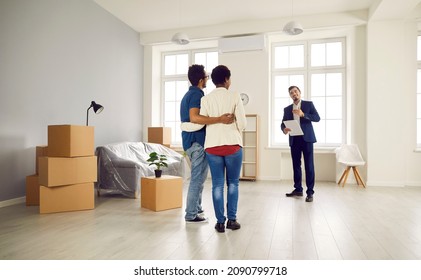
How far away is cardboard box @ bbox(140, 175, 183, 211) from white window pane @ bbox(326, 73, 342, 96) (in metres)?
3.97

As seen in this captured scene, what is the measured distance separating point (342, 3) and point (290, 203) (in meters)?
3.52

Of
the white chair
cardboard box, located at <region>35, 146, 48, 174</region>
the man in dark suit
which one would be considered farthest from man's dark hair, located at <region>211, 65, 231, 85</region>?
the white chair

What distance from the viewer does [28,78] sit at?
3977 mm

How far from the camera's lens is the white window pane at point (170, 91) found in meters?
7.10

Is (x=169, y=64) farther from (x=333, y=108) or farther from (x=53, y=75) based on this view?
(x=333, y=108)

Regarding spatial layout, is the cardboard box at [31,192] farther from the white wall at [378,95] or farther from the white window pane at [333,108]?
the white window pane at [333,108]

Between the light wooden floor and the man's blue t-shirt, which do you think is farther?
the man's blue t-shirt

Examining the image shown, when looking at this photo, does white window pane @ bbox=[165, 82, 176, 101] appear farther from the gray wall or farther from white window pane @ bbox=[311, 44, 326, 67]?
white window pane @ bbox=[311, 44, 326, 67]

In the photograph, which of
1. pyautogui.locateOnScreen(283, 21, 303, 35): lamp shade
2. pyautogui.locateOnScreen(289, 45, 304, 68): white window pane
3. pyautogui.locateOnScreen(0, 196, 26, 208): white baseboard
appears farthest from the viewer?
pyautogui.locateOnScreen(289, 45, 304, 68): white window pane

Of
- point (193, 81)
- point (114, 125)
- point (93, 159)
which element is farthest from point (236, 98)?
point (114, 125)

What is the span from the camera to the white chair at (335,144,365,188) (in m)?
5.16

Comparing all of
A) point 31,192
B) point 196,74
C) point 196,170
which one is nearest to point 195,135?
point 196,170

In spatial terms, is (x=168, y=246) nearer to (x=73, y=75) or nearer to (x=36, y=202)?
(x=36, y=202)

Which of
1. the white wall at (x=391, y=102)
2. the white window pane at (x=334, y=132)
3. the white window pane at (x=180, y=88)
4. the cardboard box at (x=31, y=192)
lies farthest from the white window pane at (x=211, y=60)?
the cardboard box at (x=31, y=192)
